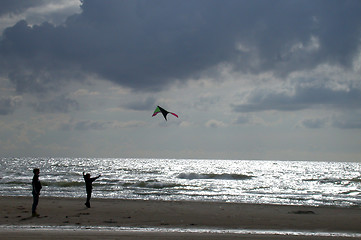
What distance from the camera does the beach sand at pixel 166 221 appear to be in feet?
32.7

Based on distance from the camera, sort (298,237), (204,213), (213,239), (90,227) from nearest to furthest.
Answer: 1. (213,239)
2. (298,237)
3. (90,227)
4. (204,213)

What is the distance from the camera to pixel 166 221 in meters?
12.9

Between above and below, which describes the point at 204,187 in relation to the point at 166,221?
above

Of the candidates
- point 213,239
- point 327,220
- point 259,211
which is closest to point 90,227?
point 213,239

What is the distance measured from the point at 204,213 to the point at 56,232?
6755 millimetres

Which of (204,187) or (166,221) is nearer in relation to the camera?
(166,221)

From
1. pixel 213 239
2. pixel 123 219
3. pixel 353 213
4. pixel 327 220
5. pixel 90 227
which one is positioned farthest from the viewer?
pixel 353 213

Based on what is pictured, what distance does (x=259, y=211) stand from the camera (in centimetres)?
1579

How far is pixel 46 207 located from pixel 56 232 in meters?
6.17

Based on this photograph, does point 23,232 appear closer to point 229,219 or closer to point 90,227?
point 90,227

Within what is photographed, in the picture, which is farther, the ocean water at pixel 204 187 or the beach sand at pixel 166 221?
the ocean water at pixel 204 187

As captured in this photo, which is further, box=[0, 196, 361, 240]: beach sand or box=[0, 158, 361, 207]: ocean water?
box=[0, 158, 361, 207]: ocean water

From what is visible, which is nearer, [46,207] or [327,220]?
[327,220]

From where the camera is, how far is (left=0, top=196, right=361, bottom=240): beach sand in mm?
9969
